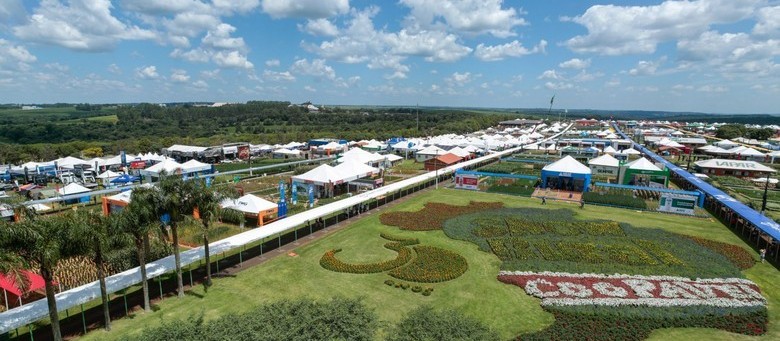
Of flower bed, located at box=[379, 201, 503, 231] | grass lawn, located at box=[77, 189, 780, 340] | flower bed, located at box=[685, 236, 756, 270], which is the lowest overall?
grass lawn, located at box=[77, 189, 780, 340]

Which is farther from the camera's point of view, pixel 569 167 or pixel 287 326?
pixel 569 167

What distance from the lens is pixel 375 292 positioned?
76.1 ft

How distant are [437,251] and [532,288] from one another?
7.81m

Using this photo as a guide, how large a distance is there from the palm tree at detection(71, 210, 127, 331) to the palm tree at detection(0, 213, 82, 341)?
30 cm

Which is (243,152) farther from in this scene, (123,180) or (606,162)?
(606,162)

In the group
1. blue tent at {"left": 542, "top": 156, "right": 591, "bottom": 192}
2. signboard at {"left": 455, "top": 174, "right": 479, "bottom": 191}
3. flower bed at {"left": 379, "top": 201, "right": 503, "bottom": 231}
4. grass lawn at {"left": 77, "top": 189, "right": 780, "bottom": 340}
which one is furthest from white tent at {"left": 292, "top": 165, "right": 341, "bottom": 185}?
blue tent at {"left": 542, "top": 156, "right": 591, "bottom": 192}

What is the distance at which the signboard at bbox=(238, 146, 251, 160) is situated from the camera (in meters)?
87.1

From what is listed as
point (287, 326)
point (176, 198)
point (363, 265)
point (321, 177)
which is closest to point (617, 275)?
point (363, 265)

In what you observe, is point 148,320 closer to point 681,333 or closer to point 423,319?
point 423,319

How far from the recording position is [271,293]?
2286 cm

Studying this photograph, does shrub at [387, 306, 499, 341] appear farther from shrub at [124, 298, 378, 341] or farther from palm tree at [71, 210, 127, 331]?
palm tree at [71, 210, 127, 331]

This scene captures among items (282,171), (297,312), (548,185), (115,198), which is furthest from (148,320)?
(282,171)

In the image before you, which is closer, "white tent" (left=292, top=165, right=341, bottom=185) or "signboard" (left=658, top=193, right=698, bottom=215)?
"signboard" (left=658, top=193, right=698, bottom=215)

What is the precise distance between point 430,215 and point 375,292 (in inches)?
675
